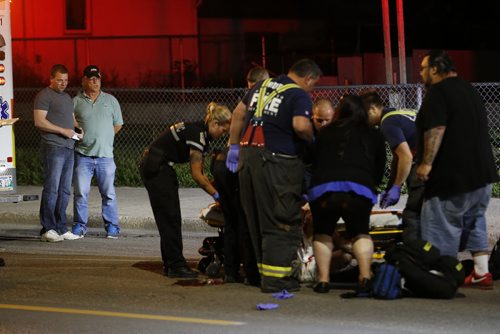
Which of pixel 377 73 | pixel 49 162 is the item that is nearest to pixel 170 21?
pixel 377 73

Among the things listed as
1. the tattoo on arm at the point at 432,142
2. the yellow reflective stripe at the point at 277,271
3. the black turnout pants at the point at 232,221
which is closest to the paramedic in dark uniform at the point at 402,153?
the tattoo on arm at the point at 432,142

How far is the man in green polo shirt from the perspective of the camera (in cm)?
1359

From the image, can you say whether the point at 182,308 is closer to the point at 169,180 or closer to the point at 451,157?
the point at 169,180

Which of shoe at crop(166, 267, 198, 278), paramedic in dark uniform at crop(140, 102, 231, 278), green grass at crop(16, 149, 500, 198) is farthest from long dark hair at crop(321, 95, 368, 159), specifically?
green grass at crop(16, 149, 500, 198)

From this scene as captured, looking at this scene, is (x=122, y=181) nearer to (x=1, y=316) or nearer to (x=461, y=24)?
(x=1, y=316)

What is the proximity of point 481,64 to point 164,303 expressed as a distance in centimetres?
2687

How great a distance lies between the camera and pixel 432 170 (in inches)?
367

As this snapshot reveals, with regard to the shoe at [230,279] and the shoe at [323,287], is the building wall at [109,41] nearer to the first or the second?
the shoe at [230,279]

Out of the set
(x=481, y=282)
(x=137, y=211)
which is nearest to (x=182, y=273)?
(x=481, y=282)

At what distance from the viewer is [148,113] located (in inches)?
988

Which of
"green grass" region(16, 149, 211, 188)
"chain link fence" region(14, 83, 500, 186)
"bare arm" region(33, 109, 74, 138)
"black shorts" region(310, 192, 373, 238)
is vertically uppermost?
"chain link fence" region(14, 83, 500, 186)

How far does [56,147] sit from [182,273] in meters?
3.60

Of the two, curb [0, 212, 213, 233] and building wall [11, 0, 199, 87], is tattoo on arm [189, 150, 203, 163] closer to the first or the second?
curb [0, 212, 213, 233]

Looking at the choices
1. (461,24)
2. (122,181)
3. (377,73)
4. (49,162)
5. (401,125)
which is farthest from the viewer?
(461,24)
